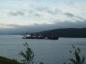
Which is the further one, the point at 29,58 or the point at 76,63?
the point at 29,58

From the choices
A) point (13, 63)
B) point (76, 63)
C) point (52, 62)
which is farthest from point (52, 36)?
point (76, 63)

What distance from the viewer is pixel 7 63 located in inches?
1519

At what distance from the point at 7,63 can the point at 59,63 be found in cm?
3011

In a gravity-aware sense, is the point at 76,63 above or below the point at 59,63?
above

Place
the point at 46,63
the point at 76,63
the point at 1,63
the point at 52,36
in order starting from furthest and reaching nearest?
1. the point at 52,36
2. the point at 46,63
3. the point at 1,63
4. the point at 76,63

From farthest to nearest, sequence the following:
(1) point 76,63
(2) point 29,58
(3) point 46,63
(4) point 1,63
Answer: (3) point 46,63, (4) point 1,63, (2) point 29,58, (1) point 76,63

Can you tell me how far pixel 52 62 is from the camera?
227 feet

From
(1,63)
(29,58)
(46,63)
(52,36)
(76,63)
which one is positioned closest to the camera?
(76,63)

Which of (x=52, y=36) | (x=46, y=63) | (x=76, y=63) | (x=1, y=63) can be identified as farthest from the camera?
(x=52, y=36)

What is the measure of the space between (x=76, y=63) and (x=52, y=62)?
145 feet

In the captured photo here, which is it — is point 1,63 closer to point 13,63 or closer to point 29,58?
point 13,63

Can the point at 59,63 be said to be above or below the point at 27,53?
below

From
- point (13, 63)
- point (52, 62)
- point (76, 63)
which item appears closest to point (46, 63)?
point (52, 62)

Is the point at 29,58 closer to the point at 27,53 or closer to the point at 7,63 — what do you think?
the point at 27,53
